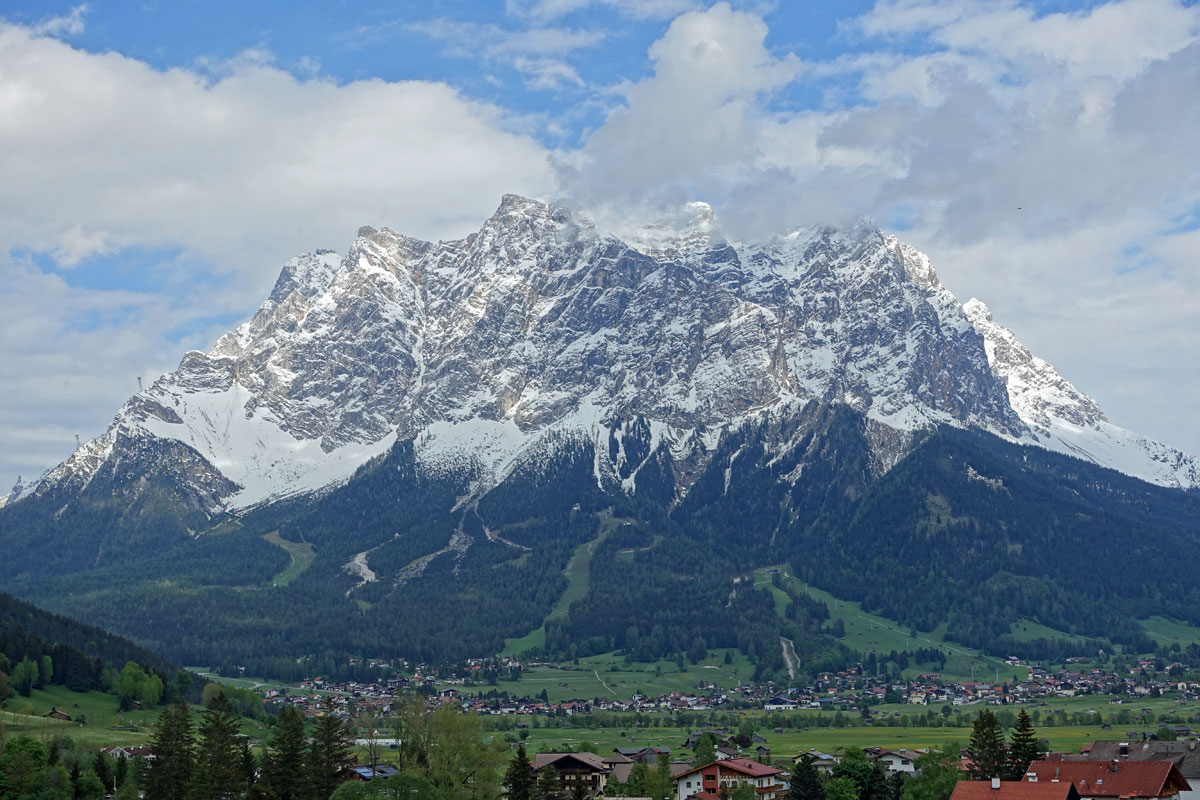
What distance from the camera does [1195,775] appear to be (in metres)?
110

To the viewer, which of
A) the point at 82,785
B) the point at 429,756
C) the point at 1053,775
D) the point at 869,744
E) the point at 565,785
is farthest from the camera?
the point at 869,744

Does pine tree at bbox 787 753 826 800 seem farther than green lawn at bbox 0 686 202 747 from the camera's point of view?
No

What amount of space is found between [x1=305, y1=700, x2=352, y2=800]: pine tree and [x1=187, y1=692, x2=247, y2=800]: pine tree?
5.63 meters

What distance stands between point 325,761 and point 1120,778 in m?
61.0

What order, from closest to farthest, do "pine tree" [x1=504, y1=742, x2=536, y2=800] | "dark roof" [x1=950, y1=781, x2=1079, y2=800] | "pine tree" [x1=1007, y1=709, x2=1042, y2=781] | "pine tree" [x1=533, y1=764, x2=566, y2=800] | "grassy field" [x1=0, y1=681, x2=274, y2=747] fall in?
"dark roof" [x1=950, y1=781, x2=1079, y2=800], "pine tree" [x1=533, y1=764, x2=566, y2=800], "pine tree" [x1=1007, y1=709, x2=1042, y2=781], "pine tree" [x1=504, y1=742, x2=536, y2=800], "grassy field" [x1=0, y1=681, x2=274, y2=747]

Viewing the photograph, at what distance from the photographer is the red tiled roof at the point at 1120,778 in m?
105

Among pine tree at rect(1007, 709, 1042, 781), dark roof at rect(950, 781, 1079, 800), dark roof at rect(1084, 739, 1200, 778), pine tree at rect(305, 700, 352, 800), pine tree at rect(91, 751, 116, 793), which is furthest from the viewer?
pine tree at rect(91, 751, 116, 793)

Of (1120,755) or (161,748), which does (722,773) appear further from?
(161,748)

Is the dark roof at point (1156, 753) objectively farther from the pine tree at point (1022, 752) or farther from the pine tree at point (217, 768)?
the pine tree at point (217, 768)

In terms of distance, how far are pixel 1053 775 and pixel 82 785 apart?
82.2 meters

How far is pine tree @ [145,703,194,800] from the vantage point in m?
120

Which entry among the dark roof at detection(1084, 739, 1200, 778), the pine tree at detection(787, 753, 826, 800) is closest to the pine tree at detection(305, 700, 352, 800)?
the pine tree at detection(787, 753, 826, 800)

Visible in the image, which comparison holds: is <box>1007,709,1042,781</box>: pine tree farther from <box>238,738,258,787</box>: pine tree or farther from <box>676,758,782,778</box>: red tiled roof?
<box>238,738,258,787</box>: pine tree

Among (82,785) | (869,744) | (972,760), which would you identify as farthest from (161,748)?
(869,744)
